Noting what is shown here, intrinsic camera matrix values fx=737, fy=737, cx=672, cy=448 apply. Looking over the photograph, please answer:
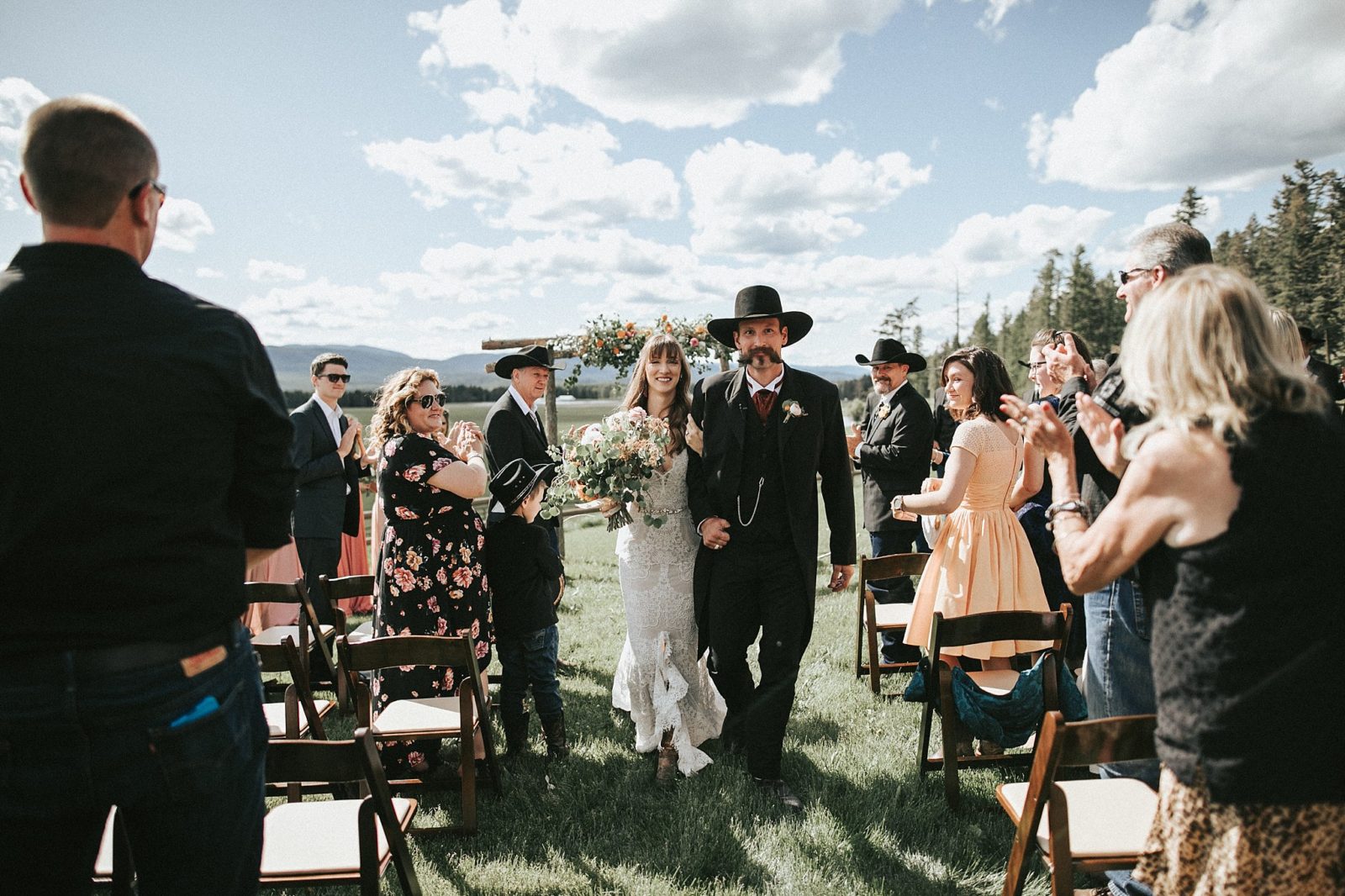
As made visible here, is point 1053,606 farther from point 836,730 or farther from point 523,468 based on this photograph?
A: point 523,468

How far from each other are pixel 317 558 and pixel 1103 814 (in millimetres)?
6745

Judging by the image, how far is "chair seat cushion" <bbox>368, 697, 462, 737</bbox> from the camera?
160 inches

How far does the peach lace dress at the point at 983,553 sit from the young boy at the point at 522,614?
2472 mm

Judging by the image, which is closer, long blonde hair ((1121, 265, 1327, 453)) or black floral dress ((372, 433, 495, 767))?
long blonde hair ((1121, 265, 1327, 453))

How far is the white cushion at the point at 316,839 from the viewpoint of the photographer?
279cm

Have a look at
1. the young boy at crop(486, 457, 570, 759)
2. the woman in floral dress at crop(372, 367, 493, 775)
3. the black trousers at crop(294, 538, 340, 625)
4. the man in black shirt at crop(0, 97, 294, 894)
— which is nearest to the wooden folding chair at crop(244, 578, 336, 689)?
the woman in floral dress at crop(372, 367, 493, 775)

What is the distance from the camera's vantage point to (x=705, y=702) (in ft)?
16.5

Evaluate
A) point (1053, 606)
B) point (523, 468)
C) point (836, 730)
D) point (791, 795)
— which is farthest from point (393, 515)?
point (1053, 606)

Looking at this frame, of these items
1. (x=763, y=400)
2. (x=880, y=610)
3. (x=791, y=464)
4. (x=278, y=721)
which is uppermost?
(x=763, y=400)

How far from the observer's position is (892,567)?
5.96m

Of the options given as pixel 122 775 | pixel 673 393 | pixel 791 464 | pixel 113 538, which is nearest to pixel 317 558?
pixel 673 393

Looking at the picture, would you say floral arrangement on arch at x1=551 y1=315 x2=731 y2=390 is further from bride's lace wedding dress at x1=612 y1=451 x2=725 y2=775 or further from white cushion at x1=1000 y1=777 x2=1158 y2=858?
white cushion at x1=1000 y1=777 x2=1158 y2=858

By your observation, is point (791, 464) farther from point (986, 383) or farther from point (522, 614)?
point (522, 614)

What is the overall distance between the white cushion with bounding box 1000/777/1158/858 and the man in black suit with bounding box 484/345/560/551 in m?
3.45
